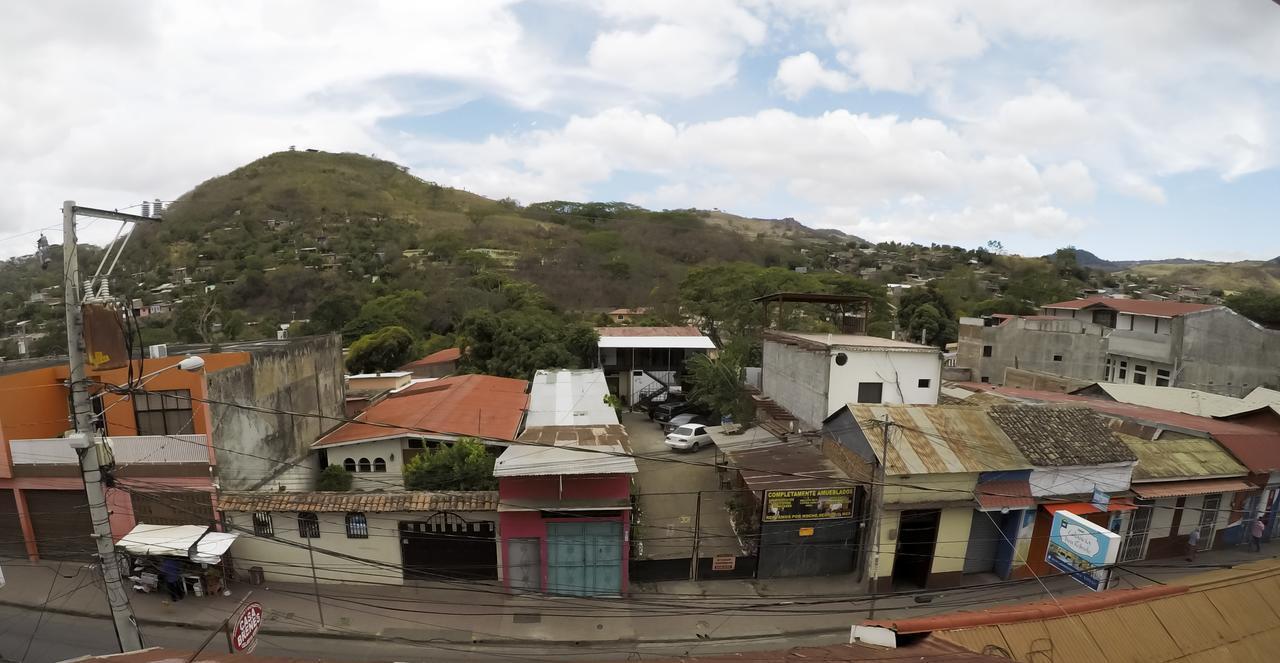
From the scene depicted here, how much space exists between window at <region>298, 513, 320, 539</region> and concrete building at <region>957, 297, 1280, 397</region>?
1454 inches

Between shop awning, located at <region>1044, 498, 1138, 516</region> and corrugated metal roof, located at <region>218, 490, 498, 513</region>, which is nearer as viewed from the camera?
corrugated metal roof, located at <region>218, 490, 498, 513</region>

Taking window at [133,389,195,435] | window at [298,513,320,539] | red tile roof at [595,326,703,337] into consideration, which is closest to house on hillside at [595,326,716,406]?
red tile roof at [595,326,703,337]

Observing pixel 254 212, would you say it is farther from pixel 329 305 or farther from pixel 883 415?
pixel 883 415

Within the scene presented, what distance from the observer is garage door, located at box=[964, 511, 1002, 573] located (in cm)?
1505

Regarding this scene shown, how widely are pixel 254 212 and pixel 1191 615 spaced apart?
10709cm

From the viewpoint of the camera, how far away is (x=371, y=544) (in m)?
14.4

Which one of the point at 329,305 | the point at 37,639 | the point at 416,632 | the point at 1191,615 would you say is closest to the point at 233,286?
the point at 329,305

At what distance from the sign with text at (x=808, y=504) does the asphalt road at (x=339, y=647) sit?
2.89 m

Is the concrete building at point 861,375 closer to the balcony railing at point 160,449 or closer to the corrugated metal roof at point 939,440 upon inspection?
the corrugated metal roof at point 939,440

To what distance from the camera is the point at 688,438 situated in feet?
80.5

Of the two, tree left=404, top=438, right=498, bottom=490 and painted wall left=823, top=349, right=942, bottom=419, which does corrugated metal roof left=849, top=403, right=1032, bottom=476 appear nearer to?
painted wall left=823, top=349, right=942, bottom=419

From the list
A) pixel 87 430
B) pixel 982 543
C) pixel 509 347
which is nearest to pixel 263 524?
pixel 87 430

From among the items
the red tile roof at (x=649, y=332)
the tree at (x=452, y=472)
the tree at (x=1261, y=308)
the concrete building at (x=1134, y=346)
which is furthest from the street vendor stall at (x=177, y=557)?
the tree at (x=1261, y=308)

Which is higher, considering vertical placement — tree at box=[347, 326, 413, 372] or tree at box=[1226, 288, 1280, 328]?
tree at box=[1226, 288, 1280, 328]
